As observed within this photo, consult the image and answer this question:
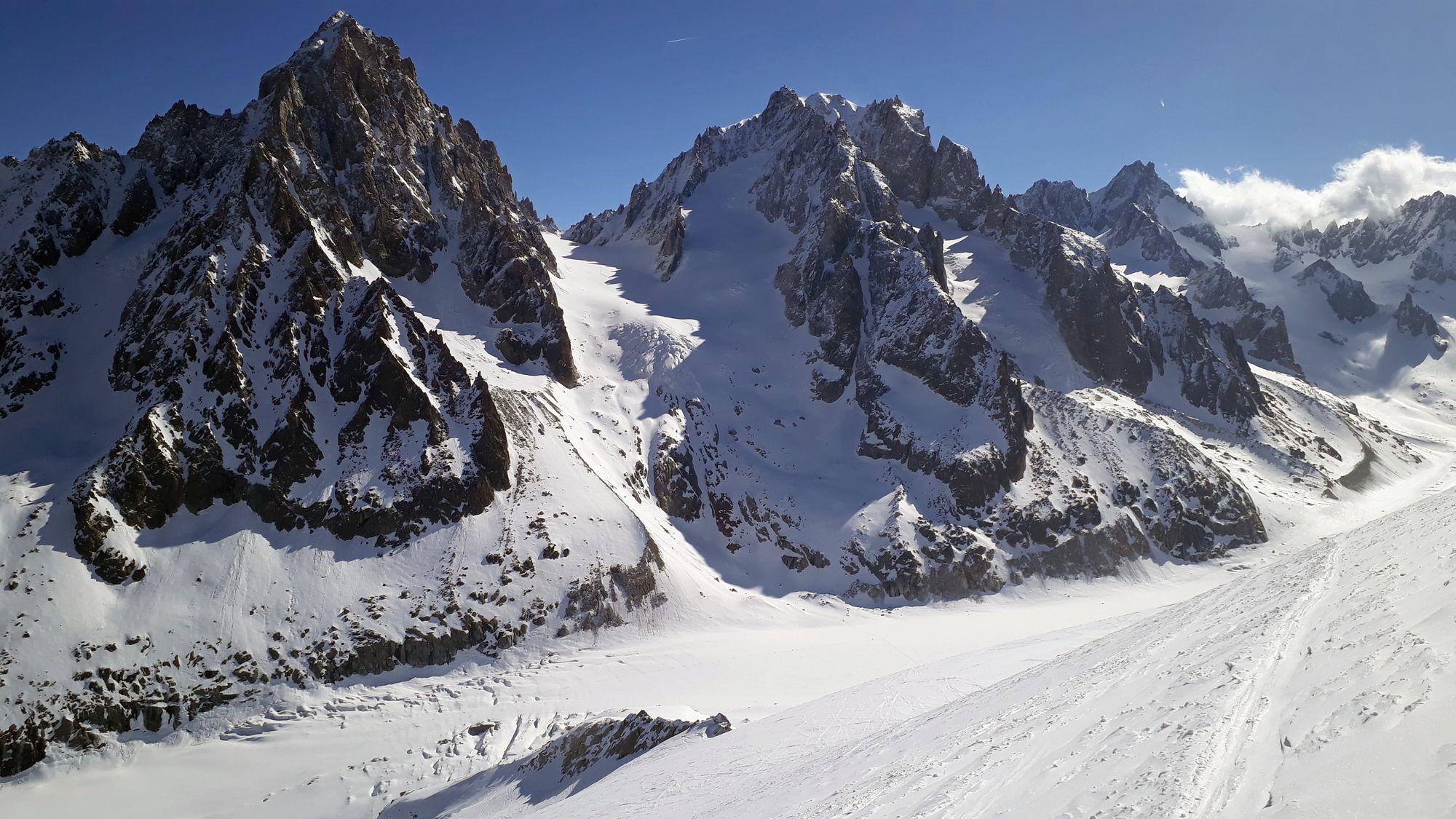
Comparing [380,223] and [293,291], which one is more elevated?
[380,223]

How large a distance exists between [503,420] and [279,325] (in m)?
19.7

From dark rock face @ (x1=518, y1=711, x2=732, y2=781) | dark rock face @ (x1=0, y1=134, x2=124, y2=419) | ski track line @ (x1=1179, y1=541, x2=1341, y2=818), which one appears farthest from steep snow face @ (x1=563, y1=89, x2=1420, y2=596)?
ski track line @ (x1=1179, y1=541, x2=1341, y2=818)

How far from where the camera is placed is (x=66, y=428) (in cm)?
5219

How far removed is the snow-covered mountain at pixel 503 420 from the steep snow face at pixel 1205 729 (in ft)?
46.8

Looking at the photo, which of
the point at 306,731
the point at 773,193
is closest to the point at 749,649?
the point at 306,731

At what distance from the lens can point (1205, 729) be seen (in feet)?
39.2

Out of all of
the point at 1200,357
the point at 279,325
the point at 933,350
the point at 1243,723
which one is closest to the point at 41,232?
the point at 279,325

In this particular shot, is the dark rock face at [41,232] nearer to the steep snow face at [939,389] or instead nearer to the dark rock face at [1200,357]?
the steep snow face at [939,389]

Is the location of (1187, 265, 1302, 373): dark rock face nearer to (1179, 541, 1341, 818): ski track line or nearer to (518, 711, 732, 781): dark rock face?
(518, 711, 732, 781): dark rock face

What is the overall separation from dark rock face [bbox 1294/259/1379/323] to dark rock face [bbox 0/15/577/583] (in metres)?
212

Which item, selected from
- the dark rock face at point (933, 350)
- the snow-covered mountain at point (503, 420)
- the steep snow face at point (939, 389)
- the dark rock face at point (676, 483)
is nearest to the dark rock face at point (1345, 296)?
the steep snow face at point (939, 389)

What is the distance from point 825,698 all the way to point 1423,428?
17438cm

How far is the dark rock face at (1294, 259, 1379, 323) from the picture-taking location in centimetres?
18400

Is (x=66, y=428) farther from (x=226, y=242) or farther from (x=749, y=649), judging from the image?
(x=749, y=649)
